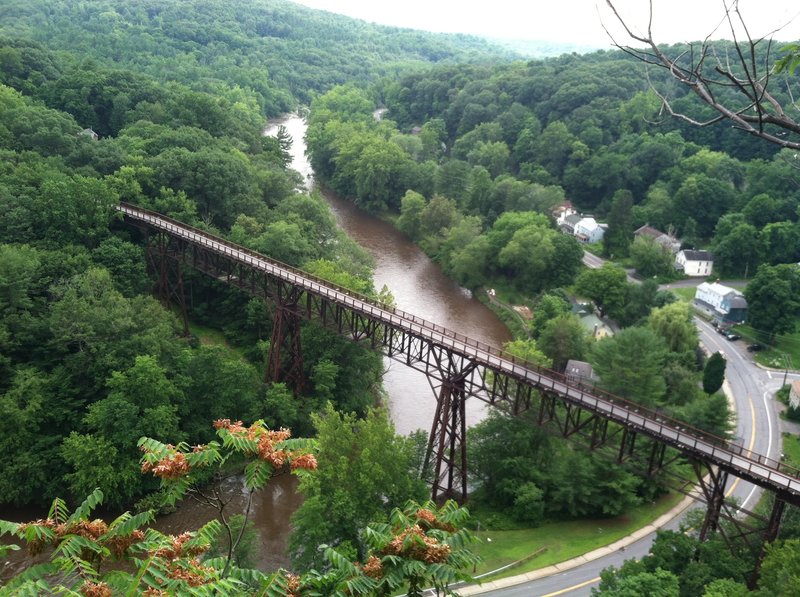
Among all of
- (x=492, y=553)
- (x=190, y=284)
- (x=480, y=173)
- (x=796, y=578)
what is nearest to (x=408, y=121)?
(x=480, y=173)

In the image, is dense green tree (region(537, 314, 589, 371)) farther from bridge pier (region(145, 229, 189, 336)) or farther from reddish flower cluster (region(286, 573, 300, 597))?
reddish flower cluster (region(286, 573, 300, 597))

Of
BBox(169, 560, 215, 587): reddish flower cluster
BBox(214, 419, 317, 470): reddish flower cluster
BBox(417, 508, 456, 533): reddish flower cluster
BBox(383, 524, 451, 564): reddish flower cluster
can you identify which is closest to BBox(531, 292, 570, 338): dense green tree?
BBox(417, 508, 456, 533): reddish flower cluster

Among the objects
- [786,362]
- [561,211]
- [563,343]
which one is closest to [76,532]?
[563,343]

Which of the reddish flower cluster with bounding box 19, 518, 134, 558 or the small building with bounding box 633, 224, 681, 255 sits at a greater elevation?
the reddish flower cluster with bounding box 19, 518, 134, 558

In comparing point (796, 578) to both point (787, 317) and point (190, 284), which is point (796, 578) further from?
point (190, 284)

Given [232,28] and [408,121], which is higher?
[232,28]

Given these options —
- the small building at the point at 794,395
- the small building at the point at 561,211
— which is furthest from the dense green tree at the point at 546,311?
the small building at the point at 561,211

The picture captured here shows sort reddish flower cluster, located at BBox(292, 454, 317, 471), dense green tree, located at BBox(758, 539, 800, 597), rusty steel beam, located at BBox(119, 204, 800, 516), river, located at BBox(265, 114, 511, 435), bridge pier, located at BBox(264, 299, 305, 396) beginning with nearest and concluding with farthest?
reddish flower cluster, located at BBox(292, 454, 317, 471) < dense green tree, located at BBox(758, 539, 800, 597) < rusty steel beam, located at BBox(119, 204, 800, 516) < bridge pier, located at BBox(264, 299, 305, 396) < river, located at BBox(265, 114, 511, 435)

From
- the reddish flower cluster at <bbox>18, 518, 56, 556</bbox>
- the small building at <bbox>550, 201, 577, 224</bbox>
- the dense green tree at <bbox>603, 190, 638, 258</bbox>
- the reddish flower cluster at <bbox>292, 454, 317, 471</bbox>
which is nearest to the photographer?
the reddish flower cluster at <bbox>18, 518, 56, 556</bbox>
